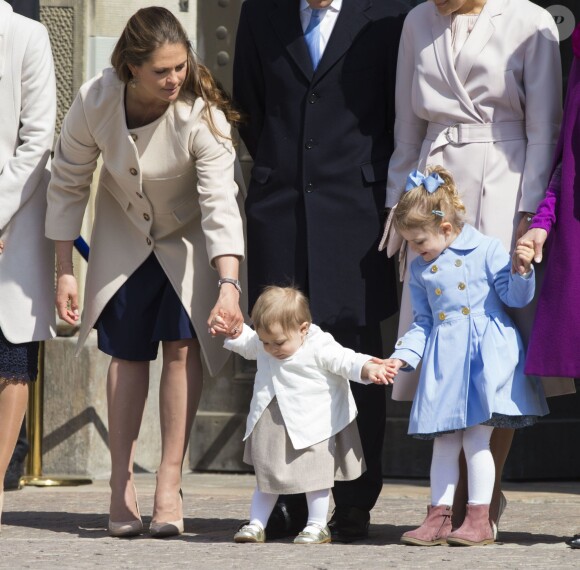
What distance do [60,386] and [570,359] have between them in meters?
3.10

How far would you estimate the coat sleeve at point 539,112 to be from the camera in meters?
4.99

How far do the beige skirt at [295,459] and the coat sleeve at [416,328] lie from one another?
35 centimetres

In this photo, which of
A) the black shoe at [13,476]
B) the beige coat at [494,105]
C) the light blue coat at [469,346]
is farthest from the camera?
the black shoe at [13,476]

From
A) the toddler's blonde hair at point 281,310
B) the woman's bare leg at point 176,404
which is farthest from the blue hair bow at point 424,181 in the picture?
the woman's bare leg at point 176,404

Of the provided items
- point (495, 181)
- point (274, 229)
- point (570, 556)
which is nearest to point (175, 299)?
point (274, 229)

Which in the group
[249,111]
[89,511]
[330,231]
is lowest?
[89,511]

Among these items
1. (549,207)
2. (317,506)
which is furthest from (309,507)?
(549,207)

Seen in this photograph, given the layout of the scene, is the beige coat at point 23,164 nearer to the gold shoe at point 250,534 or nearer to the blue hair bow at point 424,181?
the gold shoe at point 250,534

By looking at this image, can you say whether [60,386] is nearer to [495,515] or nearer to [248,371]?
[248,371]

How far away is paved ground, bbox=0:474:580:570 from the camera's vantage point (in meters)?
4.64

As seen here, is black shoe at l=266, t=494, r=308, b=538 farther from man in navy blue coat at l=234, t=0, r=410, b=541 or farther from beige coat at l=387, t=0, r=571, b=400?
beige coat at l=387, t=0, r=571, b=400

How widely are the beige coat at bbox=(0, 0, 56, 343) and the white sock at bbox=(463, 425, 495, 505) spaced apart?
1.49 m

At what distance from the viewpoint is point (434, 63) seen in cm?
511

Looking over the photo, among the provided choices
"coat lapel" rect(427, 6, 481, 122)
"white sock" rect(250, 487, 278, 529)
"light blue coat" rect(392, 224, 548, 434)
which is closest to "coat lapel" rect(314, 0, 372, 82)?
"coat lapel" rect(427, 6, 481, 122)
